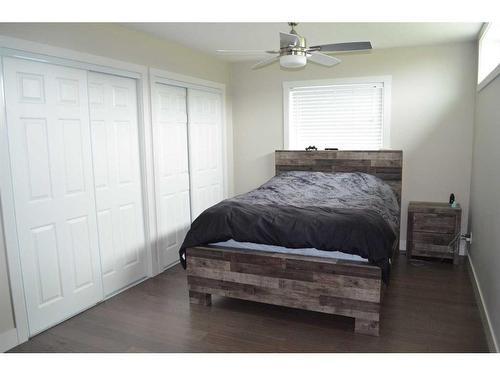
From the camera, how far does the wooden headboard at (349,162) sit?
4.24 metres

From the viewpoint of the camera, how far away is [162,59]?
12.2 ft

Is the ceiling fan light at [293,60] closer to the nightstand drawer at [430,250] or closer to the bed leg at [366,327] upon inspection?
the bed leg at [366,327]

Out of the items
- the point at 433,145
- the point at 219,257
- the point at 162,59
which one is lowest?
the point at 219,257

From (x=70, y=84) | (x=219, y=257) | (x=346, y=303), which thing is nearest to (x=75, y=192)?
(x=70, y=84)

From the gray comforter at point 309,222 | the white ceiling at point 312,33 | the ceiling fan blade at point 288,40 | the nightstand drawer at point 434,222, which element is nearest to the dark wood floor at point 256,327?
the gray comforter at point 309,222

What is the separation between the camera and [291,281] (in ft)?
8.75

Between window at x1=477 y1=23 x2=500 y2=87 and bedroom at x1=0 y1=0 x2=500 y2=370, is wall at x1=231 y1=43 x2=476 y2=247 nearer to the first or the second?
bedroom at x1=0 y1=0 x2=500 y2=370

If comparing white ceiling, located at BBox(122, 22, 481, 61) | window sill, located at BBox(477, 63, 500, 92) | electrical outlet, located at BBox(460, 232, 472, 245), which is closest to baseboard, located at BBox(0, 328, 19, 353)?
white ceiling, located at BBox(122, 22, 481, 61)

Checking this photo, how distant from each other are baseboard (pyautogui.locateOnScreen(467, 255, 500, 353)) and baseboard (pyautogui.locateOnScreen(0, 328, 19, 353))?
3020 mm

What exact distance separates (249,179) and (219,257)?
236 centimetres

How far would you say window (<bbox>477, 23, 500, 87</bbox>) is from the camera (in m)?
3.02

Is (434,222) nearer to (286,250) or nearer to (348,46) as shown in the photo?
(286,250)
